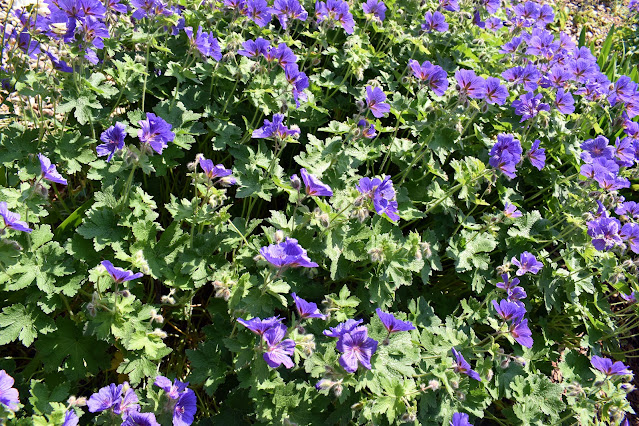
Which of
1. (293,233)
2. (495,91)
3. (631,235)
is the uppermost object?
(495,91)

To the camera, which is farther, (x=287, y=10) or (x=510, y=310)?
(x=287, y=10)

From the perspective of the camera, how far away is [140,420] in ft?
5.47

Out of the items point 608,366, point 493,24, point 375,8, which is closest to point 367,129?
point 375,8

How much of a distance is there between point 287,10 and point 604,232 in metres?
2.08

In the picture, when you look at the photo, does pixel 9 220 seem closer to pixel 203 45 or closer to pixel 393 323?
pixel 203 45

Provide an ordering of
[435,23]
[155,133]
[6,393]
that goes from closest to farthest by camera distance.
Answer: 1. [6,393]
2. [155,133]
3. [435,23]

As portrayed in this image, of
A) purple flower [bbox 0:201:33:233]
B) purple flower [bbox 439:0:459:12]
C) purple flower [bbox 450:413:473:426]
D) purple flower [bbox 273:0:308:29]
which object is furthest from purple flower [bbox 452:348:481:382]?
purple flower [bbox 439:0:459:12]

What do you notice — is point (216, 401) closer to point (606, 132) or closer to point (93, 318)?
point (93, 318)

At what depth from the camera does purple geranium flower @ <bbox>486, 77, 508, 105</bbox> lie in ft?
9.39

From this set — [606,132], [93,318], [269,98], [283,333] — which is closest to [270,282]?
[283,333]

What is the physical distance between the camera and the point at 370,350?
183cm

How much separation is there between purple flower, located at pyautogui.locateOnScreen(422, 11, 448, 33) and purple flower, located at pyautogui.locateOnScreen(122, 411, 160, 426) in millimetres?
2771

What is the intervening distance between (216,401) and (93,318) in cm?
73

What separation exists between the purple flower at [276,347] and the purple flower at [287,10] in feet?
6.00
